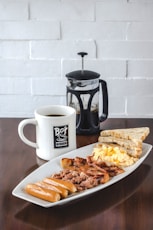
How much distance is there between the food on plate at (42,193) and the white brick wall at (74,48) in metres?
0.99

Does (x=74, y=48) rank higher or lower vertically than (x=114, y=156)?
higher

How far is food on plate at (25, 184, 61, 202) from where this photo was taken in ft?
3.48

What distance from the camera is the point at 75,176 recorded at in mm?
1154

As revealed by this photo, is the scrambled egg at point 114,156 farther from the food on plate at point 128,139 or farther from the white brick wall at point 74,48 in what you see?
the white brick wall at point 74,48

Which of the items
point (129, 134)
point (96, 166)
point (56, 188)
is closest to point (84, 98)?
point (129, 134)

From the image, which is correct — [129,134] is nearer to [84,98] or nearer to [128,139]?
[128,139]

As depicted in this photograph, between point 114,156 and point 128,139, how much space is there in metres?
0.10

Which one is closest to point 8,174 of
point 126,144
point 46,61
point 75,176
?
point 75,176

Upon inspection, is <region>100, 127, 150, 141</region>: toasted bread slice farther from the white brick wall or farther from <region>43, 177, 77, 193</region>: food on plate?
the white brick wall

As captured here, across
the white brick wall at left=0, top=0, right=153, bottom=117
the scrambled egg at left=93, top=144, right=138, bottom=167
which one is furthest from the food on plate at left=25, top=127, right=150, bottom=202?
the white brick wall at left=0, top=0, right=153, bottom=117

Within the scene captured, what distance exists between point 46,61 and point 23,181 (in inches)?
37.6

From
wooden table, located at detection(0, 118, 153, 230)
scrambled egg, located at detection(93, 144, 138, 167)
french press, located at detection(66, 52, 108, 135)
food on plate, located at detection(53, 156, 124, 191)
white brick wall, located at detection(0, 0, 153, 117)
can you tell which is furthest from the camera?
white brick wall, located at detection(0, 0, 153, 117)

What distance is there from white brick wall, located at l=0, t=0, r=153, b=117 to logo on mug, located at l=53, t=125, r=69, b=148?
0.75 meters

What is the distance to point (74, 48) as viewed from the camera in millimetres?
2002
